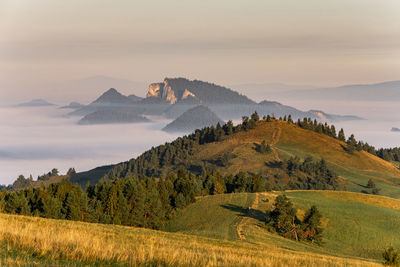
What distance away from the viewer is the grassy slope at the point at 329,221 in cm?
7262

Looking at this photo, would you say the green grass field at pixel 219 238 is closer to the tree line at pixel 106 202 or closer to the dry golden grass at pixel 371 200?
the dry golden grass at pixel 371 200

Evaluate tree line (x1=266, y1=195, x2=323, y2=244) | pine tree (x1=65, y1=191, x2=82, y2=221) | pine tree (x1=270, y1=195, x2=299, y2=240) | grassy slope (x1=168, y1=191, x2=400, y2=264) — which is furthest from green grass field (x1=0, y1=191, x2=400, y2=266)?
pine tree (x1=65, y1=191, x2=82, y2=221)

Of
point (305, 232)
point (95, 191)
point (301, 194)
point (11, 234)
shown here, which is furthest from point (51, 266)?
point (301, 194)

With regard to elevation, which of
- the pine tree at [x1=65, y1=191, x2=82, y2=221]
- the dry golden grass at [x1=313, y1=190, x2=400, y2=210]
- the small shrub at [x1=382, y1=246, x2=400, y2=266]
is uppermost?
the dry golden grass at [x1=313, y1=190, x2=400, y2=210]

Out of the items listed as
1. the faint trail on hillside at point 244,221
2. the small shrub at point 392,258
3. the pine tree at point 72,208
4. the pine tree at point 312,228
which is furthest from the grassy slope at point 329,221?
the small shrub at point 392,258

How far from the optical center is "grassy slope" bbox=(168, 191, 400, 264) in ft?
238

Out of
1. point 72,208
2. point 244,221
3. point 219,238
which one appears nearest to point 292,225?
point 244,221

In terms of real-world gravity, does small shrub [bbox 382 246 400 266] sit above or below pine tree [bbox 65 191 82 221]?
above

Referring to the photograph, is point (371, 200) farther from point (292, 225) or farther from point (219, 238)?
point (219, 238)

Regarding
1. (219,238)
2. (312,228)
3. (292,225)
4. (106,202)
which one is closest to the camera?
(219,238)

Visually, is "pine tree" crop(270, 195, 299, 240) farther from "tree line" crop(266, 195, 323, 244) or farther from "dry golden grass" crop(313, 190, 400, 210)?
"dry golden grass" crop(313, 190, 400, 210)

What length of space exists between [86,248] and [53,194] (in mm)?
87721

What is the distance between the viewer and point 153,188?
11119 cm

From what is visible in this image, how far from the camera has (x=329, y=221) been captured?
288ft
